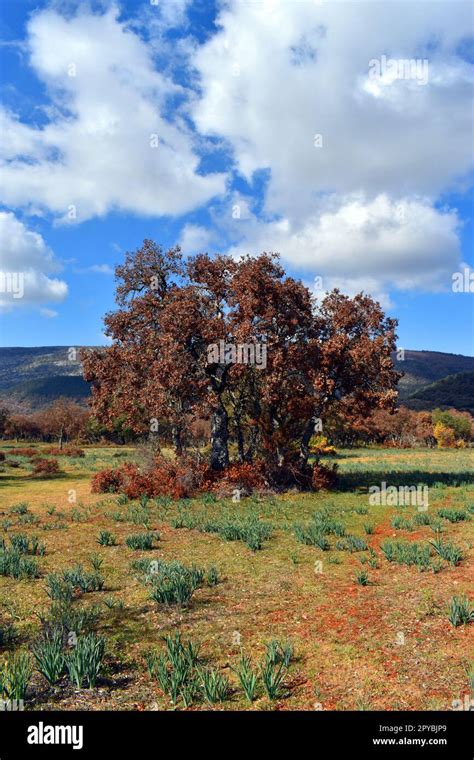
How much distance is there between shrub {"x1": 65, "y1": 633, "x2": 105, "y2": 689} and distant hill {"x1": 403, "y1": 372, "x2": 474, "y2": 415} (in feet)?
323

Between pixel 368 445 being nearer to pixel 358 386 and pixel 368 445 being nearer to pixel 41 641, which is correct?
pixel 358 386

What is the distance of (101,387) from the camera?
21844 millimetres

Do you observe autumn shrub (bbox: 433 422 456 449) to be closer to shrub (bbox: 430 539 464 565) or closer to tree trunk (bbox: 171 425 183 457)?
tree trunk (bbox: 171 425 183 457)

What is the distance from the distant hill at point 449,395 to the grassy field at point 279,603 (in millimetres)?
90256

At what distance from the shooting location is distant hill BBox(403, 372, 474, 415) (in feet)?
340

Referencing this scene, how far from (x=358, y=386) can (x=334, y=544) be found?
9764 millimetres

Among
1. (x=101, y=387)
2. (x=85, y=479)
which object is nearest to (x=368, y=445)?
(x=85, y=479)

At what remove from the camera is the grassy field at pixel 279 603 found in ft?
18.2

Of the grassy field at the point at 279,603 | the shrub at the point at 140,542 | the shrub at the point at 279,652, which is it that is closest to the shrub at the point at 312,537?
the grassy field at the point at 279,603

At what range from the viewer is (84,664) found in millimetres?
5488

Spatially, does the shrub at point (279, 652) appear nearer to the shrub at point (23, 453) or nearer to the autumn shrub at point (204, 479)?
the autumn shrub at point (204, 479)

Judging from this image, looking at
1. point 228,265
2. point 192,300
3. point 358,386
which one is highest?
point 228,265

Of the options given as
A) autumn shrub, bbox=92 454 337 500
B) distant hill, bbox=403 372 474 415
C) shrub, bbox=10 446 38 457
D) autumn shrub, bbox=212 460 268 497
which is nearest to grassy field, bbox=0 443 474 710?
autumn shrub, bbox=92 454 337 500
